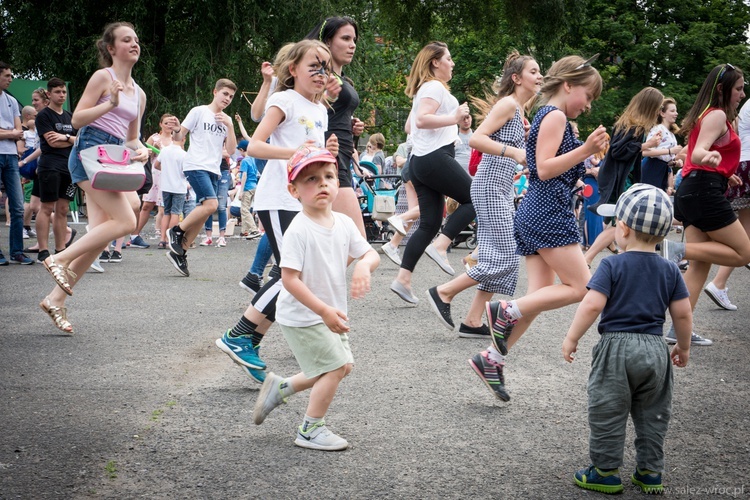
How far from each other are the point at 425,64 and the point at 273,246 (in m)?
3.20

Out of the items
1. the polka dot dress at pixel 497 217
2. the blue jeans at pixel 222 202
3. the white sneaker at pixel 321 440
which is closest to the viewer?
the white sneaker at pixel 321 440

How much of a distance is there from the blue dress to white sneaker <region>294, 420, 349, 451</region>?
1.68 m

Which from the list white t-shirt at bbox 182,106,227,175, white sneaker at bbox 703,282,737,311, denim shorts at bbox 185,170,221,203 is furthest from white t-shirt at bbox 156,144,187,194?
white sneaker at bbox 703,282,737,311

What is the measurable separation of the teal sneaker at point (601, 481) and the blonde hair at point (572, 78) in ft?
7.34

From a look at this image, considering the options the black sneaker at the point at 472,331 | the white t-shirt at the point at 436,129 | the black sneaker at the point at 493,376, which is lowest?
the black sneaker at the point at 472,331

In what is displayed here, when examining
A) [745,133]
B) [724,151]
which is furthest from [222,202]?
[724,151]

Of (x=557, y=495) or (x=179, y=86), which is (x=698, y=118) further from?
(x=179, y=86)

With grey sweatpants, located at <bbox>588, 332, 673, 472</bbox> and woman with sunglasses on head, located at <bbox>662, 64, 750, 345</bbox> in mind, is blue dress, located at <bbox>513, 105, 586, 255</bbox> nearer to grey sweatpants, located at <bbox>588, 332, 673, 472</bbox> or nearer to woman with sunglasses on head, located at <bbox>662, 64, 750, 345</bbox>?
grey sweatpants, located at <bbox>588, 332, 673, 472</bbox>

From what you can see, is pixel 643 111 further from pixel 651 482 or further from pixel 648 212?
pixel 651 482

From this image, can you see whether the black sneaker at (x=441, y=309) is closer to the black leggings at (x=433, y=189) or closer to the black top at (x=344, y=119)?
the black leggings at (x=433, y=189)

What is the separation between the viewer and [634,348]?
338 centimetres

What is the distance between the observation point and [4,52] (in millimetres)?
A: 30844

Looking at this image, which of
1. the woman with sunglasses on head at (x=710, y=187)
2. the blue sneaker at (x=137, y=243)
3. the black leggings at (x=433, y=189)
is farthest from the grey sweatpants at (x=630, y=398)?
the blue sneaker at (x=137, y=243)

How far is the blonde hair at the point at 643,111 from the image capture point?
30.9ft
